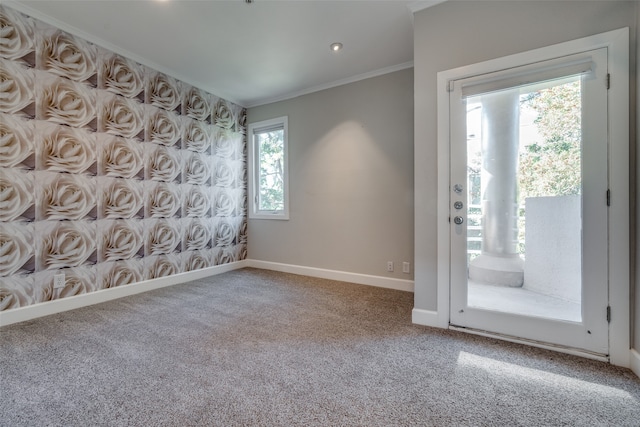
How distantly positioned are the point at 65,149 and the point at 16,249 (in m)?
0.98

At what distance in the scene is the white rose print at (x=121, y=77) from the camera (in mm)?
2902

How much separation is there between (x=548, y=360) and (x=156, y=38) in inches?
170

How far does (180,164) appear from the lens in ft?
11.9

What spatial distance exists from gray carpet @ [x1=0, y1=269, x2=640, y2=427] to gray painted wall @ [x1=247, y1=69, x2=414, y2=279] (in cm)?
120

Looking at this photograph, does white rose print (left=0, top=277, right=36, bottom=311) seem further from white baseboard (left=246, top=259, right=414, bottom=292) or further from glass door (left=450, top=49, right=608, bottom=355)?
glass door (left=450, top=49, right=608, bottom=355)

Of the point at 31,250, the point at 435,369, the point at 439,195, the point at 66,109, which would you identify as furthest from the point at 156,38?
the point at 435,369

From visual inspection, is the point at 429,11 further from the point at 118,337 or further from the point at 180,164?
the point at 118,337

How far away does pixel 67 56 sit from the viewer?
2.63 metres

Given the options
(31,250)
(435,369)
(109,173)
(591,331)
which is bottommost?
(435,369)

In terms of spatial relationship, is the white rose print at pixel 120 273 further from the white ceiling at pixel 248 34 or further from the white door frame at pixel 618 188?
the white door frame at pixel 618 188

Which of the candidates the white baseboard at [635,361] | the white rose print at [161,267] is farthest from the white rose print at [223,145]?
the white baseboard at [635,361]

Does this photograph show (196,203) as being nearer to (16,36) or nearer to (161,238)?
(161,238)

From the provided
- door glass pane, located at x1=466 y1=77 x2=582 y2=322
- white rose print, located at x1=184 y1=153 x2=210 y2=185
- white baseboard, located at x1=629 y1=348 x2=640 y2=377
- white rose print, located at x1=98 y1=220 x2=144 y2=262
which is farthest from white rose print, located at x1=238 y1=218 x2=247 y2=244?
white baseboard, located at x1=629 y1=348 x2=640 y2=377

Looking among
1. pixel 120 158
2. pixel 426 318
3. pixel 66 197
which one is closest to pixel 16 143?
pixel 66 197
